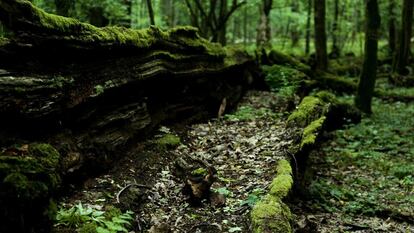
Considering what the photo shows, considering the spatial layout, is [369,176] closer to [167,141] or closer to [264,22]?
[167,141]

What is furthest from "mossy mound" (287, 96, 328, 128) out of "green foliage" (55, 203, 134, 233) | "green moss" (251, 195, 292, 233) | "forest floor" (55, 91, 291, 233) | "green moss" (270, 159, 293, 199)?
"green foliage" (55, 203, 134, 233)

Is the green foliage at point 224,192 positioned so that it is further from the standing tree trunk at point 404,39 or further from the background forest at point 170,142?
the standing tree trunk at point 404,39

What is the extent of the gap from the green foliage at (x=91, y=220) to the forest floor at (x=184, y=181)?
0.19ft

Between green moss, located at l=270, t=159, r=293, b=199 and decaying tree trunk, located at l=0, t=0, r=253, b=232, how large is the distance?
9.58ft

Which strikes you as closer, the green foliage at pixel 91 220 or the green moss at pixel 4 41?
the green foliage at pixel 91 220

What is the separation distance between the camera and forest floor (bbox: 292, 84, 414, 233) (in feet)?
26.7

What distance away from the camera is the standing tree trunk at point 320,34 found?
1752 cm

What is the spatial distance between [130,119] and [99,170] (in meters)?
1.55

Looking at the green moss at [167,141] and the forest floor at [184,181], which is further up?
the green moss at [167,141]

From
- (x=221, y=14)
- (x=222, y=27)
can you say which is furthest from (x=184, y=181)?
(x=222, y=27)

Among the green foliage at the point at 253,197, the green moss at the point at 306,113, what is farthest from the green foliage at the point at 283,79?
the green foliage at the point at 253,197

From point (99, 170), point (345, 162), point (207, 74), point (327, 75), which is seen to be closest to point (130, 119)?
point (99, 170)

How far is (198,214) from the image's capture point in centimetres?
661

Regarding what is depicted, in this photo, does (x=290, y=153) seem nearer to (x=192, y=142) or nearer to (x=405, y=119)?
(x=192, y=142)
